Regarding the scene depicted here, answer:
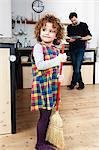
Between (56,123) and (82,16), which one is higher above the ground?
(82,16)

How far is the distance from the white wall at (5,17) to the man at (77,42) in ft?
3.13

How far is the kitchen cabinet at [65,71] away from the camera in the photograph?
12.6ft

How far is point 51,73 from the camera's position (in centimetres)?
153

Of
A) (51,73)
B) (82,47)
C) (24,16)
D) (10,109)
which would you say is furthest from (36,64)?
(24,16)

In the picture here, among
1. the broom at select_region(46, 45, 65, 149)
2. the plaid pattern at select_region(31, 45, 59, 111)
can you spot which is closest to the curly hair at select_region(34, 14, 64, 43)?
the plaid pattern at select_region(31, 45, 59, 111)

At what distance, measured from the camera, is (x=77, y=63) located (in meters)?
3.81

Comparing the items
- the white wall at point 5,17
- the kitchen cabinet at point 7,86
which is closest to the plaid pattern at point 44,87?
the kitchen cabinet at point 7,86

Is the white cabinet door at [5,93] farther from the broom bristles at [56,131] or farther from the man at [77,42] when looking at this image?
the man at [77,42]

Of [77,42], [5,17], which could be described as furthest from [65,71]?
[5,17]

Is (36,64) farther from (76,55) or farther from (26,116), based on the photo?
(76,55)

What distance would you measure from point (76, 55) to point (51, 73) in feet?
7.78

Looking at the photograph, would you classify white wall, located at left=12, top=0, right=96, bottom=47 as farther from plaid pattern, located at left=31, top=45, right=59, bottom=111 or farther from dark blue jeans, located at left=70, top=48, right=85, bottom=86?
plaid pattern, located at left=31, top=45, right=59, bottom=111

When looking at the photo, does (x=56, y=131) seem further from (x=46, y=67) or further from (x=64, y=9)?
(x=64, y=9)

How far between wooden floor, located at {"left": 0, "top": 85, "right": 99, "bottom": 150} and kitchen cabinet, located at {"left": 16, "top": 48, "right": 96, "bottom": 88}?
20.4 inches
